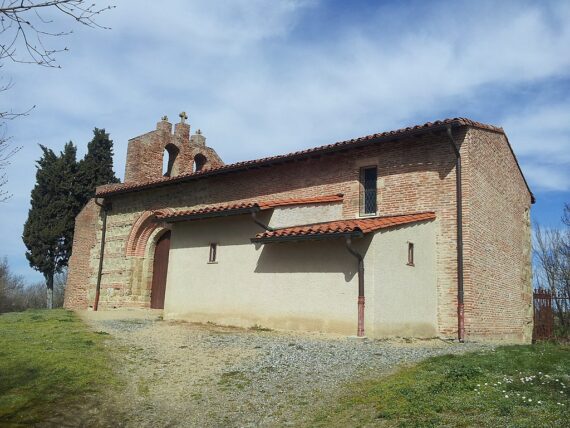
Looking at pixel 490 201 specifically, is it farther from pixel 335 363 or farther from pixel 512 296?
pixel 335 363

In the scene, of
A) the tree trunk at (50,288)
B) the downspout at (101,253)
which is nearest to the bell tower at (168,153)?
the downspout at (101,253)

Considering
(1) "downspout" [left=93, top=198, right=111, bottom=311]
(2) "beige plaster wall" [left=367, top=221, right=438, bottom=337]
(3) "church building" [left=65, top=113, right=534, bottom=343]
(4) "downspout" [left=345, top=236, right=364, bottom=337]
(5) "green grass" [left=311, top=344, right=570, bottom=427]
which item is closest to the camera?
(5) "green grass" [left=311, top=344, right=570, bottom=427]

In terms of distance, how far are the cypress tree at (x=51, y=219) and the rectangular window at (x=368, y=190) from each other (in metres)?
19.0

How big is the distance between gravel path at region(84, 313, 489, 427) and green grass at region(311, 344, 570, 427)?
23.7 inches

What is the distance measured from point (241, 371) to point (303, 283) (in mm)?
4174

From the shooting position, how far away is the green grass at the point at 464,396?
5582mm

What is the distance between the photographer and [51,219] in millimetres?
27438

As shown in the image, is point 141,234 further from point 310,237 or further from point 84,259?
point 310,237

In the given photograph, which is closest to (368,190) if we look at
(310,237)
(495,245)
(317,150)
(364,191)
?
(364,191)

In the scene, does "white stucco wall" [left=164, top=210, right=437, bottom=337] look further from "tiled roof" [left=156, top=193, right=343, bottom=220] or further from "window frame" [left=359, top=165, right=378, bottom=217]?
"window frame" [left=359, top=165, right=378, bottom=217]

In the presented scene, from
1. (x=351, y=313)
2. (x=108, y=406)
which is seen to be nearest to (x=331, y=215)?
(x=351, y=313)

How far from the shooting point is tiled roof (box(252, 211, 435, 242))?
1138cm

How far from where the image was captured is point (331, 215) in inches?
563

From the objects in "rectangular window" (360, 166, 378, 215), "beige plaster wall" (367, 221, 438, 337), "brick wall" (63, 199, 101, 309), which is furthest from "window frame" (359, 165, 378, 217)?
"brick wall" (63, 199, 101, 309)
